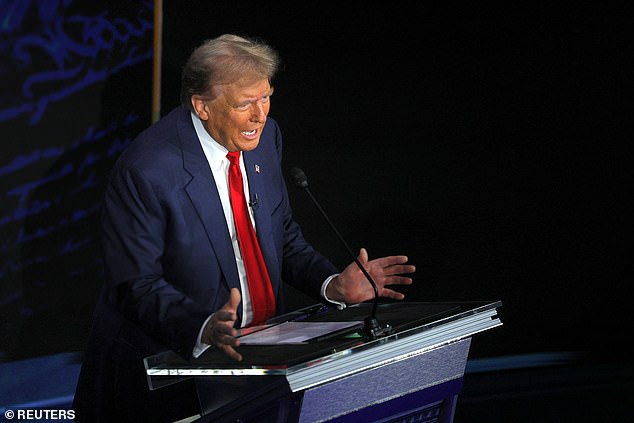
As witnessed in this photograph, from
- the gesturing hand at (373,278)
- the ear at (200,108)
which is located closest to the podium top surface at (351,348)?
the gesturing hand at (373,278)

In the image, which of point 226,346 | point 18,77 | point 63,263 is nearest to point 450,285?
point 63,263

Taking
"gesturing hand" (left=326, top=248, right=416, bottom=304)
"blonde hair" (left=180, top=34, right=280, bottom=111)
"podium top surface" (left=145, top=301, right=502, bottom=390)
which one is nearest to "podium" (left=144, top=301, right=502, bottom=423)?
"podium top surface" (left=145, top=301, right=502, bottom=390)

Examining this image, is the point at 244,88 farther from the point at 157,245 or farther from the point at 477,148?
the point at 477,148

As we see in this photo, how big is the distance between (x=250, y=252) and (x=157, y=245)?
9.4 inches

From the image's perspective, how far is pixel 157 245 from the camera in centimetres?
223

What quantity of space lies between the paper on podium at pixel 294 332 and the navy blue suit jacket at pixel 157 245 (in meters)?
0.18

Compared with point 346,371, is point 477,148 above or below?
below

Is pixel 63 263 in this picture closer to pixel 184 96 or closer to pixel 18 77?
pixel 18 77

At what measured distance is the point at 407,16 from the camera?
3.82m

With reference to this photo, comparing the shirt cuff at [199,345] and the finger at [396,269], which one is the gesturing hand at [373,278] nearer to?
the finger at [396,269]

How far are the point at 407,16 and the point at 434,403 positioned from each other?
6.90 feet

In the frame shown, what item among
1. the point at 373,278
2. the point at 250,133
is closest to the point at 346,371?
the point at 373,278

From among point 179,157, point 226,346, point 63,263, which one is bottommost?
point 63,263

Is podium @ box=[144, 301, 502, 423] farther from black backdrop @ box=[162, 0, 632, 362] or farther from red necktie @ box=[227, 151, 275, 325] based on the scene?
black backdrop @ box=[162, 0, 632, 362]
